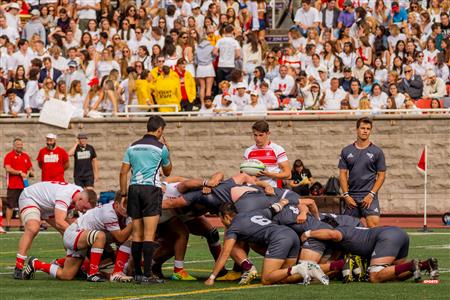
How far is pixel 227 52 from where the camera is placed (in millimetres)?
31625

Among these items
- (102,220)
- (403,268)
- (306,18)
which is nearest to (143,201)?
(102,220)

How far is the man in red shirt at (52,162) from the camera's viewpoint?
92.8 ft

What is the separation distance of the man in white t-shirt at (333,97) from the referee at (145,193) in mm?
13828

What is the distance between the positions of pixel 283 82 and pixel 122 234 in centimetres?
1436

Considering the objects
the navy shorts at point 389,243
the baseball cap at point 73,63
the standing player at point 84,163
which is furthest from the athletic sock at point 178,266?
the baseball cap at point 73,63

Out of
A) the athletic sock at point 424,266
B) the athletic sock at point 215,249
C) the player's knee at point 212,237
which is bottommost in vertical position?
the athletic sock at point 215,249

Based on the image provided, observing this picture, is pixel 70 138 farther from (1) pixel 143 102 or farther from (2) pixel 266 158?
(2) pixel 266 158

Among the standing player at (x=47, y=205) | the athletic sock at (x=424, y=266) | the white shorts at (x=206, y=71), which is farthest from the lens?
the white shorts at (x=206, y=71)

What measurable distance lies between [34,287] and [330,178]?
45.2 ft

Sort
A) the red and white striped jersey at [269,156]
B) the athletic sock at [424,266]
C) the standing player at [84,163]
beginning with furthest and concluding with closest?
the standing player at [84,163], the red and white striped jersey at [269,156], the athletic sock at [424,266]

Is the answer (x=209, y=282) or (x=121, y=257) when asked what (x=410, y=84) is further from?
(x=209, y=282)

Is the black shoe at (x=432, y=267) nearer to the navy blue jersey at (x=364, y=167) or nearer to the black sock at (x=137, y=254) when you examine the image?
→ the navy blue jersey at (x=364, y=167)

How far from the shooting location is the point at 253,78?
31469 millimetres

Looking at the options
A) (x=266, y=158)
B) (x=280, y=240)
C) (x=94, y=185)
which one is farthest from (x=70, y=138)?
(x=280, y=240)
